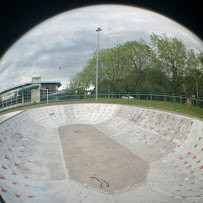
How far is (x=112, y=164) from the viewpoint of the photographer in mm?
4840

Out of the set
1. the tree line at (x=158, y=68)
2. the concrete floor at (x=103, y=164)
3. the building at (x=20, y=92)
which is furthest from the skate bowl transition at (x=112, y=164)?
the tree line at (x=158, y=68)

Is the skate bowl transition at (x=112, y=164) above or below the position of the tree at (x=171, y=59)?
below

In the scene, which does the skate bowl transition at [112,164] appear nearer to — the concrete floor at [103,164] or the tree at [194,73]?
the concrete floor at [103,164]

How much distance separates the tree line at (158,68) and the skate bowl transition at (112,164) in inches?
58.7

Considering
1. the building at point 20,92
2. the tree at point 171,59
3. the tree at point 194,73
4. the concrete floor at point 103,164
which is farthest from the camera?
the concrete floor at point 103,164

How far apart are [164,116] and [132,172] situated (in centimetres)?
352

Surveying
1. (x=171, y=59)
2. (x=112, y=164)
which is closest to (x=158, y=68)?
(x=171, y=59)

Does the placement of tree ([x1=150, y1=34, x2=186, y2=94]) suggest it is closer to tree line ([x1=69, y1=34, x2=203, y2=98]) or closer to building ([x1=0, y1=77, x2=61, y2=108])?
tree line ([x1=69, y1=34, x2=203, y2=98])

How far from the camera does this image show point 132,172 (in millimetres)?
4344

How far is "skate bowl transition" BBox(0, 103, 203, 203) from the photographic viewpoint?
262 centimetres

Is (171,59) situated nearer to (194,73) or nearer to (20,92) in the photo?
(194,73)

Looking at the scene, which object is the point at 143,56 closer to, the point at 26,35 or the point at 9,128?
the point at 26,35

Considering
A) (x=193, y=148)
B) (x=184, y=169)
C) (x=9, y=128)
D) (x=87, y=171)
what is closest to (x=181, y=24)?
(x=184, y=169)

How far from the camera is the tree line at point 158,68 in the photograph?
1.88 m
